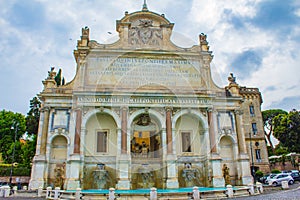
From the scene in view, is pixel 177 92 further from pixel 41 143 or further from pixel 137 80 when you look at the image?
pixel 41 143

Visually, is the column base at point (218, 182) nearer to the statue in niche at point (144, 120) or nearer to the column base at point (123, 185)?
the column base at point (123, 185)

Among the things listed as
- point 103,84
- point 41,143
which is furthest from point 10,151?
point 103,84

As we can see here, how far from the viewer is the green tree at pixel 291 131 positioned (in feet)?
131

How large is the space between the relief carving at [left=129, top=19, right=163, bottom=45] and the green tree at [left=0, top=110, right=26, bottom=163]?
2306 centimetres

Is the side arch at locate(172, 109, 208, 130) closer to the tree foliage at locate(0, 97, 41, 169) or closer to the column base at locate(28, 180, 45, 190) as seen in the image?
the column base at locate(28, 180, 45, 190)

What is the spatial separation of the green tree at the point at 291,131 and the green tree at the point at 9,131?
40.2 m

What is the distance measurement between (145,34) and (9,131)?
2638 cm

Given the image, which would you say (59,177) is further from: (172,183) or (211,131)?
(211,131)

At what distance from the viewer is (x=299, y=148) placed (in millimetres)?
40031

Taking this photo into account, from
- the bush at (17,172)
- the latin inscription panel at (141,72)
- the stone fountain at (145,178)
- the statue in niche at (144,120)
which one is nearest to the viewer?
the stone fountain at (145,178)

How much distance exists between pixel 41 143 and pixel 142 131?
919cm

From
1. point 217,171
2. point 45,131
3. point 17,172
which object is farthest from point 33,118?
point 217,171

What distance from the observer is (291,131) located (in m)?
40.3

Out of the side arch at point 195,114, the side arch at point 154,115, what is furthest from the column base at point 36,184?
the side arch at point 195,114
